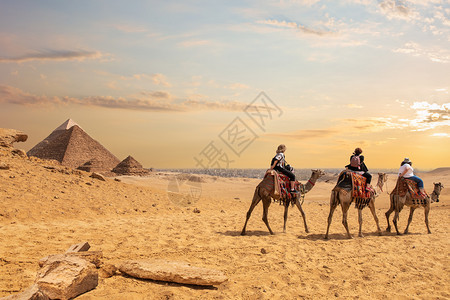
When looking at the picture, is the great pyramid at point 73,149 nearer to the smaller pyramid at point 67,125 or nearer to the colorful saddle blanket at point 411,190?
the smaller pyramid at point 67,125

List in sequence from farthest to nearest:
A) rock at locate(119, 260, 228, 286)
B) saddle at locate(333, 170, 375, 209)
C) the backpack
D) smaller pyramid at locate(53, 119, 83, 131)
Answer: smaller pyramid at locate(53, 119, 83, 131) < the backpack < saddle at locate(333, 170, 375, 209) < rock at locate(119, 260, 228, 286)

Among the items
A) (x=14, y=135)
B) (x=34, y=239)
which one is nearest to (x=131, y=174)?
(x=14, y=135)

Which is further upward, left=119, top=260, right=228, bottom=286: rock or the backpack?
the backpack

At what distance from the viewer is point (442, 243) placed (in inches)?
364

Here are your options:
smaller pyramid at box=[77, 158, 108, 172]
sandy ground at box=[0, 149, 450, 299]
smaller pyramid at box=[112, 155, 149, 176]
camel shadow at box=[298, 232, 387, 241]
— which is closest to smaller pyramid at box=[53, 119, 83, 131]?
smaller pyramid at box=[77, 158, 108, 172]

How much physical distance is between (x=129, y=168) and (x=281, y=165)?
3639 cm

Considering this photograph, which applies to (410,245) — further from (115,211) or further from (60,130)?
(60,130)

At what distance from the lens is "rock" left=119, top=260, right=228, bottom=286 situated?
17.1 ft

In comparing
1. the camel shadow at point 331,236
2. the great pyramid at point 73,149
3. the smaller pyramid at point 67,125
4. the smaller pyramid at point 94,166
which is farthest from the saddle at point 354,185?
the smaller pyramid at point 67,125

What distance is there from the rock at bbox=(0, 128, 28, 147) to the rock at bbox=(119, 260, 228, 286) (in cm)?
1731

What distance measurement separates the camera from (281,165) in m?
9.31

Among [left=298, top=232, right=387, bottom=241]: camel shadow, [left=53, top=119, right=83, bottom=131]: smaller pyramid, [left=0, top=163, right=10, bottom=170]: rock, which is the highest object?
[left=53, top=119, right=83, bottom=131]: smaller pyramid

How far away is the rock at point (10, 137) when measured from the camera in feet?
61.6

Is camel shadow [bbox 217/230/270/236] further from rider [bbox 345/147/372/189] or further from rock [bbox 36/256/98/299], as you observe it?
rock [bbox 36/256/98/299]
